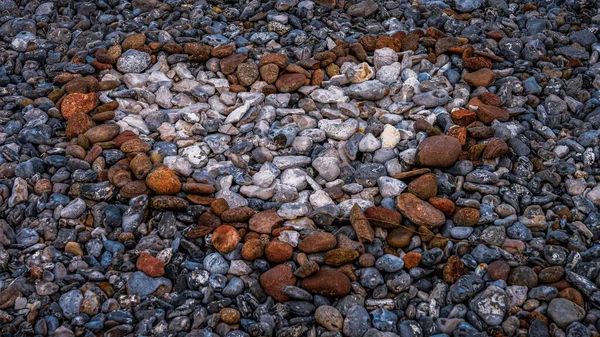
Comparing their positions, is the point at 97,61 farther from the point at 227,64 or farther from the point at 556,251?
the point at 556,251

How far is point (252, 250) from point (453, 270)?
100cm

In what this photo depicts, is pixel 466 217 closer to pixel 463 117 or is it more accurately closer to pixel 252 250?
pixel 463 117

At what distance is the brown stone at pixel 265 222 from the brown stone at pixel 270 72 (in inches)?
45.3

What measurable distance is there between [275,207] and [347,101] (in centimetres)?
101

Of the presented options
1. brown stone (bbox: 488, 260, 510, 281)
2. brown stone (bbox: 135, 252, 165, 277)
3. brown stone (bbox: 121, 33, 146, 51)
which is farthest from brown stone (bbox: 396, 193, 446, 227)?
brown stone (bbox: 121, 33, 146, 51)

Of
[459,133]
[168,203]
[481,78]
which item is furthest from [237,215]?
[481,78]

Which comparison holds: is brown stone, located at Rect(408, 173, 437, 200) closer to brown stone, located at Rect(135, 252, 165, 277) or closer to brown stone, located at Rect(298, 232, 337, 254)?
brown stone, located at Rect(298, 232, 337, 254)

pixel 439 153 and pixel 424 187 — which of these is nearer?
pixel 424 187

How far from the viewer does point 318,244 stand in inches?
112

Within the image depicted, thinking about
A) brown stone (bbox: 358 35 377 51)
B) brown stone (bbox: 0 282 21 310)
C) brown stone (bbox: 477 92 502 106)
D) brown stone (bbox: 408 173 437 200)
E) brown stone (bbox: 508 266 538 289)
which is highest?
brown stone (bbox: 358 35 377 51)

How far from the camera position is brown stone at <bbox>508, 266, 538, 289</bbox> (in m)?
2.68

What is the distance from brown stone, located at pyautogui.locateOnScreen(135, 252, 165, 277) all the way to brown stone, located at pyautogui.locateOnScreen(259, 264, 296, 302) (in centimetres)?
51

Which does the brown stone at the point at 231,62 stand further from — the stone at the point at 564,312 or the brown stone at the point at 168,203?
the stone at the point at 564,312

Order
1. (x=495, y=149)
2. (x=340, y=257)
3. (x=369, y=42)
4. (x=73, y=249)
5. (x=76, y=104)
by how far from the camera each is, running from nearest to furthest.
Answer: (x=340, y=257) < (x=73, y=249) < (x=495, y=149) < (x=76, y=104) < (x=369, y=42)
